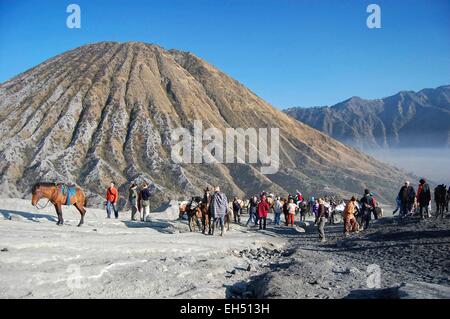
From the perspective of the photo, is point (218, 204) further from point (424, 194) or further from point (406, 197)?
point (406, 197)

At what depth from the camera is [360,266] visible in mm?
13219

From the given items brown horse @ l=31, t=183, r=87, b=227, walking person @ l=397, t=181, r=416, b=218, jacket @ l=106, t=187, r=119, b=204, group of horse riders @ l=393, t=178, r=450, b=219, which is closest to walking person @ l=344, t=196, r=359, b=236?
walking person @ l=397, t=181, r=416, b=218

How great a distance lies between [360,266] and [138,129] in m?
69.9

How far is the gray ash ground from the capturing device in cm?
941

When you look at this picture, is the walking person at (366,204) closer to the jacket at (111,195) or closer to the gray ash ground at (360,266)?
the gray ash ground at (360,266)

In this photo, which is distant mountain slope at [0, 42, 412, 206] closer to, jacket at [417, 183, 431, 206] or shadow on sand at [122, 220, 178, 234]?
shadow on sand at [122, 220, 178, 234]

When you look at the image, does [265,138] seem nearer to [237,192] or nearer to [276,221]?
[237,192]

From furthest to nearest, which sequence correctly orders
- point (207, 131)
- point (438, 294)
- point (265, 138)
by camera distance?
point (265, 138) < point (207, 131) < point (438, 294)

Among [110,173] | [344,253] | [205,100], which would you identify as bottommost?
[344,253]

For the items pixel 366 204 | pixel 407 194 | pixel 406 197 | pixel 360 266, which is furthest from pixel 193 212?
pixel 406 197

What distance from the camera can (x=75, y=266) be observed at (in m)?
10.2

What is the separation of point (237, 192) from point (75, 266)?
59.3 meters

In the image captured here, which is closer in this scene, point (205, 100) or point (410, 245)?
point (410, 245)
